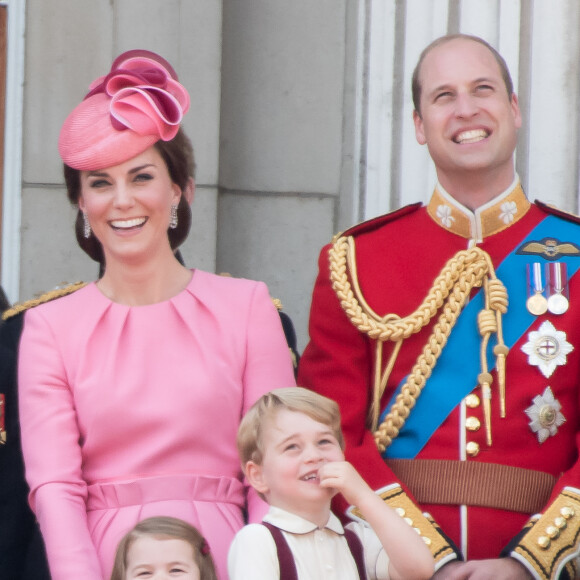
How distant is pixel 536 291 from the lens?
11.6ft

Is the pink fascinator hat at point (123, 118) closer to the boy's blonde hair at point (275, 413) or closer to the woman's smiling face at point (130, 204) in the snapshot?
the woman's smiling face at point (130, 204)

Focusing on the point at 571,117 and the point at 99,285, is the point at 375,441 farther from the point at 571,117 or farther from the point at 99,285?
the point at 571,117

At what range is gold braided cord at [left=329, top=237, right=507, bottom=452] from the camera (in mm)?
3506

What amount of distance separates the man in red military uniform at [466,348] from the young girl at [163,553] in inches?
16.6

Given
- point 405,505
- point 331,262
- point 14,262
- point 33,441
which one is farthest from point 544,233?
point 14,262

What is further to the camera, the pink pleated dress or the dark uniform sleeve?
the dark uniform sleeve

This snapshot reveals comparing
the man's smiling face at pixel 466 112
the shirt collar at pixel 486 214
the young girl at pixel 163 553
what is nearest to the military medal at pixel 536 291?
the shirt collar at pixel 486 214

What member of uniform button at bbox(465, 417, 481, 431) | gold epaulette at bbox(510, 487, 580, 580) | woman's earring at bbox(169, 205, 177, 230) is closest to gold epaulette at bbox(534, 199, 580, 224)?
uniform button at bbox(465, 417, 481, 431)

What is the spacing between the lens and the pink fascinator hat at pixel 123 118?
11.6 ft

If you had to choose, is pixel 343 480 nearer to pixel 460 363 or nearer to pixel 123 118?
pixel 460 363

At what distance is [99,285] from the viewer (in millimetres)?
3664

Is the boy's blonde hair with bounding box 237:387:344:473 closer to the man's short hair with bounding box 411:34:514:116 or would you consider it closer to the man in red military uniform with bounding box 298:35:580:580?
the man in red military uniform with bounding box 298:35:580:580

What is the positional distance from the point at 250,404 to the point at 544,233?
0.83 metres

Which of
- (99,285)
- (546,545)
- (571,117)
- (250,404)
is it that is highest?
(571,117)
